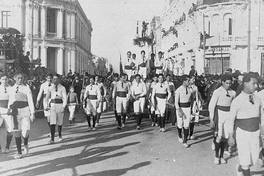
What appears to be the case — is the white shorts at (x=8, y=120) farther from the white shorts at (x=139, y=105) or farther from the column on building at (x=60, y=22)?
the column on building at (x=60, y=22)

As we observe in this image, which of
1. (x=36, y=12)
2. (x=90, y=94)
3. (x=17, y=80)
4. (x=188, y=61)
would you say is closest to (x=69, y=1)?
(x=36, y=12)

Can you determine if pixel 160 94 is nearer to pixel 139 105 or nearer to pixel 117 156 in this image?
pixel 139 105

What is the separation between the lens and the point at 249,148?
6.56 m

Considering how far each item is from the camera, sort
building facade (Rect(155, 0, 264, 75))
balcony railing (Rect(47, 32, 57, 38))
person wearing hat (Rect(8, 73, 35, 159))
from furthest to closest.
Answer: balcony railing (Rect(47, 32, 57, 38)), building facade (Rect(155, 0, 264, 75)), person wearing hat (Rect(8, 73, 35, 159))

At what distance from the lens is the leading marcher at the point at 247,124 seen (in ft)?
21.5

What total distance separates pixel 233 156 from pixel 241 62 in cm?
3142

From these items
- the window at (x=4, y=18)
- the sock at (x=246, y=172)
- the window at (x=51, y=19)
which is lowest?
the sock at (x=246, y=172)

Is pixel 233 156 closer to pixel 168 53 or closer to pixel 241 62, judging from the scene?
pixel 241 62

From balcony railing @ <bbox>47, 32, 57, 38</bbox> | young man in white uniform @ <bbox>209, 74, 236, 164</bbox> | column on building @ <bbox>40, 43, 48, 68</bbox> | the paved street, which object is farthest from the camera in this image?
balcony railing @ <bbox>47, 32, 57, 38</bbox>

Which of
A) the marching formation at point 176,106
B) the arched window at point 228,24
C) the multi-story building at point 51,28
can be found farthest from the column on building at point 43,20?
the marching formation at point 176,106

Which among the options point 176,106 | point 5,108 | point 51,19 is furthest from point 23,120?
point 51,19

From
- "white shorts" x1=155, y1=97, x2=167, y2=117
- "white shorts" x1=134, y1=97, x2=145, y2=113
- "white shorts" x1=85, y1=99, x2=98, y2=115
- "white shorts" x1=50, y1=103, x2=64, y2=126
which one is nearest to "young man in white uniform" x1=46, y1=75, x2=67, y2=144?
"white shorts" x1=50, y1=103, x2=64, y2=126

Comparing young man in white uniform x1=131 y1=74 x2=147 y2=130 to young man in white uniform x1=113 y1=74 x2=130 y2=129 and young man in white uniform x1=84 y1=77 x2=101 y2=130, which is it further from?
young man in white uniform x1=84 y1=77 x2=101 y2=130

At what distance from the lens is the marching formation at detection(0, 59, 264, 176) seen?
665 cm
